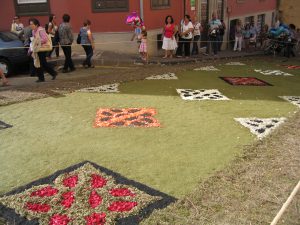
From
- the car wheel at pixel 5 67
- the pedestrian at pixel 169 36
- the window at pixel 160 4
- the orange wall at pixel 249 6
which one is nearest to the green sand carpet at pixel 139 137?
the car wheel at pixel 5 67

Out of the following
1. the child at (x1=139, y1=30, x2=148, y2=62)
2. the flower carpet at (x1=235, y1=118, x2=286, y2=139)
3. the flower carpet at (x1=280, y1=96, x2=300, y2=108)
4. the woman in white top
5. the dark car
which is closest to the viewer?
the flower carpet at (x1=235, y1=118, x2=286, y2=139)

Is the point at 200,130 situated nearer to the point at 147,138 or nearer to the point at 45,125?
the point at 147,138

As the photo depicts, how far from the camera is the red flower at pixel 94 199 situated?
419 centimetres

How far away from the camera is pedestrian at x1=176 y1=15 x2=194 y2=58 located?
14.8 metres

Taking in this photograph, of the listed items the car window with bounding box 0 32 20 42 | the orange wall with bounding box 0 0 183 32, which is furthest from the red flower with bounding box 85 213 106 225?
the orange wall with bounding box 0 0 183 32

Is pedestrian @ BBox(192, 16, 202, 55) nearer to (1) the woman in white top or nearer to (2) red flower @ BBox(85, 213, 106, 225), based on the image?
(1) the woman in white top

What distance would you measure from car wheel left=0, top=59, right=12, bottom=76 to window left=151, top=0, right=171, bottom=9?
6.17m

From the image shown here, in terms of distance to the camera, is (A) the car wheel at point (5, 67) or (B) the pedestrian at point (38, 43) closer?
(B) the pedestrian at point (38, 43)

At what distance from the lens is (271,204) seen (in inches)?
167

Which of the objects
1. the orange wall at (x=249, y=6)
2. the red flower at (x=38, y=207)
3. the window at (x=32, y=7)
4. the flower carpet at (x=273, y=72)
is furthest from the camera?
the orange wall at (x=249, y=6)

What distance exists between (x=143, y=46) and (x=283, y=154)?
8.64 meters

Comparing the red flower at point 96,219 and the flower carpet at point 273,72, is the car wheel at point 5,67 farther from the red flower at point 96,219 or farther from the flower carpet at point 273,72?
the flower carpet at point 273,72

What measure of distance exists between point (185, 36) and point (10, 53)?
286 inches

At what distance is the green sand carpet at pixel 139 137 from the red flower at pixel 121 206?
515 millimetres
